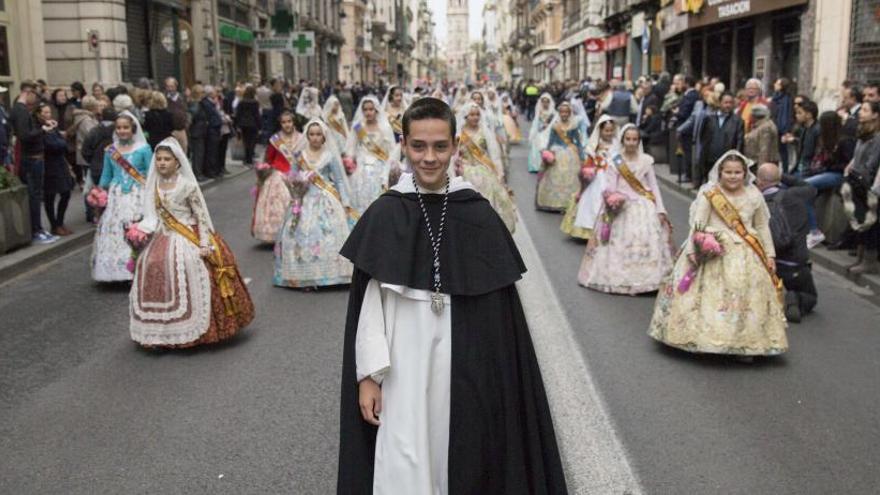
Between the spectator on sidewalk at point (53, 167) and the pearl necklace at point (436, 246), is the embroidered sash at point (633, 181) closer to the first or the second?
the pearl necklace at point (436, 246)

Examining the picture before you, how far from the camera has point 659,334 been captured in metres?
6.61

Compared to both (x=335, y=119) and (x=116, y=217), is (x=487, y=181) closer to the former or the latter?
(x=335, y=119)

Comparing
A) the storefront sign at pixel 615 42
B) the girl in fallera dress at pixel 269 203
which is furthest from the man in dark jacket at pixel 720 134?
the storefront sign at pixel 615 42

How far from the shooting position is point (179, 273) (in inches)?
267

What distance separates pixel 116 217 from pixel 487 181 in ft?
12.7

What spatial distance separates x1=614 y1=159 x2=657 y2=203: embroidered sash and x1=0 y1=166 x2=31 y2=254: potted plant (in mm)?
6670

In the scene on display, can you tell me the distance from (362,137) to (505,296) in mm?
8656

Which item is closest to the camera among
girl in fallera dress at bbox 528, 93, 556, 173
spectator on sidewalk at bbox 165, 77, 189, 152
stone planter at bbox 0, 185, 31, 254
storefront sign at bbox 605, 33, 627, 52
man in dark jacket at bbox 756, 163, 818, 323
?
man in dark jacket at bbox 756, 163, 818, 323

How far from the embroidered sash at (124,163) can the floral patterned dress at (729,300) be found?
17.0 ft

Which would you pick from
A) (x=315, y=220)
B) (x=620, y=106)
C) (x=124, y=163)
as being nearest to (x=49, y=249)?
(x=124, y=163)

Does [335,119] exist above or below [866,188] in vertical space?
above

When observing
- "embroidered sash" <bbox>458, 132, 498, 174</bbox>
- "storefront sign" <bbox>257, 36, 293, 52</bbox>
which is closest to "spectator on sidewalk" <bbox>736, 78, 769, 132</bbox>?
"embroidered sash" <bbox>458, 132, 498, 174</bbox>

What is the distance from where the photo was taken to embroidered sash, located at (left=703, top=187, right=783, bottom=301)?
6.45m

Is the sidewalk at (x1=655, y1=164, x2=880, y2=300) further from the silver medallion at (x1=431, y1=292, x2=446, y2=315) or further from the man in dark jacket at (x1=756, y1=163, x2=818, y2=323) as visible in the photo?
the silver medallion at (x1=431, y1=292, x2=446, y2=315)
